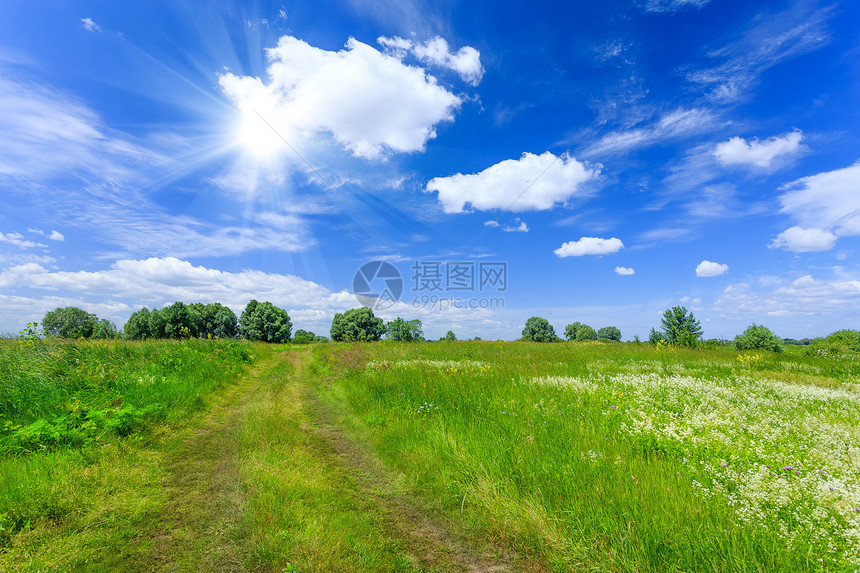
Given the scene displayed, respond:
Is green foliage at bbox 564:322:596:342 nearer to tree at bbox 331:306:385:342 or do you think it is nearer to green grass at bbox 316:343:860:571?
tree at bbox 331:306:385:342

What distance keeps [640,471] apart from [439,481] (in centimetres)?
271

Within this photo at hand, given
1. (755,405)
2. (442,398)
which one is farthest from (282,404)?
(755,405)

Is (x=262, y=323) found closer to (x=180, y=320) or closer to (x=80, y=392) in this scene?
(x=180, y=320)

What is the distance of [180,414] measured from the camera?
8.25m

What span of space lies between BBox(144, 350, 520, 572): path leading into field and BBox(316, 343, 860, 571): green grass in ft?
1.37

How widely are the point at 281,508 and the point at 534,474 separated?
333 cm

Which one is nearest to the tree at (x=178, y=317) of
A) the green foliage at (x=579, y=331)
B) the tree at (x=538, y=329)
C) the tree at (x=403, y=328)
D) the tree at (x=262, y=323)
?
the tree at (x=262, y=323)

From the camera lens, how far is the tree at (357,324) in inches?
3250

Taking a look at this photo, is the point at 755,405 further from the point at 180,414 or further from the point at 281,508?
the point at 180,414

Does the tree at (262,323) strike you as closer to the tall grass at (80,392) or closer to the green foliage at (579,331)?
the tall grass at (80,392)

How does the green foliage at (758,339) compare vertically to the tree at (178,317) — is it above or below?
below

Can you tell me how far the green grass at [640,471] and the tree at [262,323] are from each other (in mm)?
74422

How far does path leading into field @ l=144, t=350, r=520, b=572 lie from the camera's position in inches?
140

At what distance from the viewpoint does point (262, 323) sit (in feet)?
246
